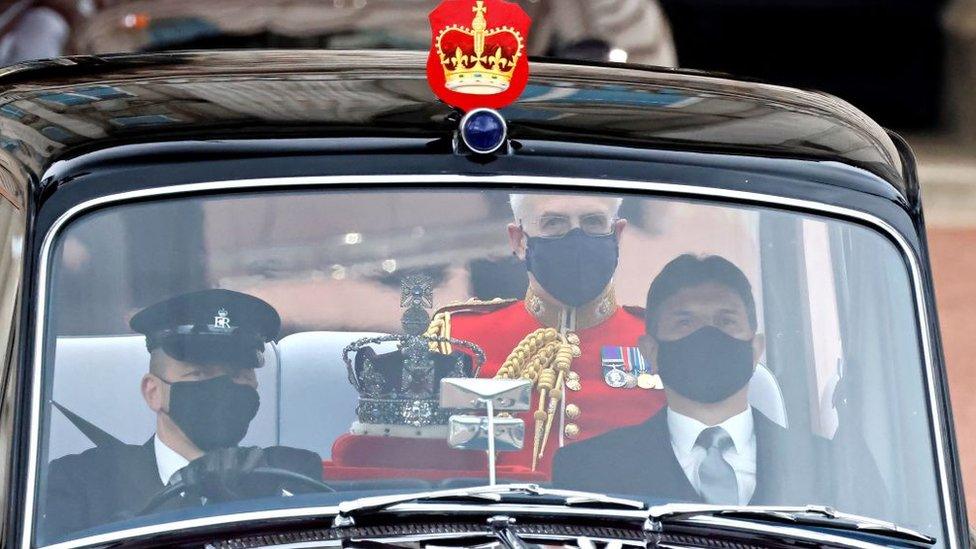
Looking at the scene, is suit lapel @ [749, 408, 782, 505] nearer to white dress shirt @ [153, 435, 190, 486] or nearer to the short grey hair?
the short grey hair

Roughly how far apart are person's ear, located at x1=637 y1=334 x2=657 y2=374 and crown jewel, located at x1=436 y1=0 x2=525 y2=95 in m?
0.52

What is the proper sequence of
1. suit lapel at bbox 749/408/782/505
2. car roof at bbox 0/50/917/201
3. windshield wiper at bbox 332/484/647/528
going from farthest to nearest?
car roof at bbox 0/50/917/201 < suit lapel at bbox 749/408/782/505 < windshield wiper at bbox 332/484/647/528

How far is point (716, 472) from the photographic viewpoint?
284cm

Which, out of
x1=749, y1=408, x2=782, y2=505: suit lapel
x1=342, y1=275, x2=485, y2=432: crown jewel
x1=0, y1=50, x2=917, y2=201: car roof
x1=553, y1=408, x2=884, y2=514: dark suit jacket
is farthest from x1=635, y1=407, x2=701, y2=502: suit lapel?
x1=0, y1=50, x2=917, y2=201: car roof

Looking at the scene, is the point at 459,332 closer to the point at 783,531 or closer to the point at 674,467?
the point at 674,467

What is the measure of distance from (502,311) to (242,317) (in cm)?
43

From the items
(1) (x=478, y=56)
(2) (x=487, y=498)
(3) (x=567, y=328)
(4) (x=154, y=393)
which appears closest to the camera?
(2) (x=487, y=498)

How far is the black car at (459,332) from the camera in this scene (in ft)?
8.82

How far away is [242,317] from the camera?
109 inches

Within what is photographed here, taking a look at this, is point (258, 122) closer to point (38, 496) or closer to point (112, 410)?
point (112, 410)

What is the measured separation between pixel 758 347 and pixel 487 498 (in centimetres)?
60

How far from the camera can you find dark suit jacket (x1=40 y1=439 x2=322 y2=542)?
2.66 m

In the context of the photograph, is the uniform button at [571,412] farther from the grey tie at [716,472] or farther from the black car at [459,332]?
the grey tie at [716,472]

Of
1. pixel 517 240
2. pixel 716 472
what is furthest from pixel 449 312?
pixel 716 472
